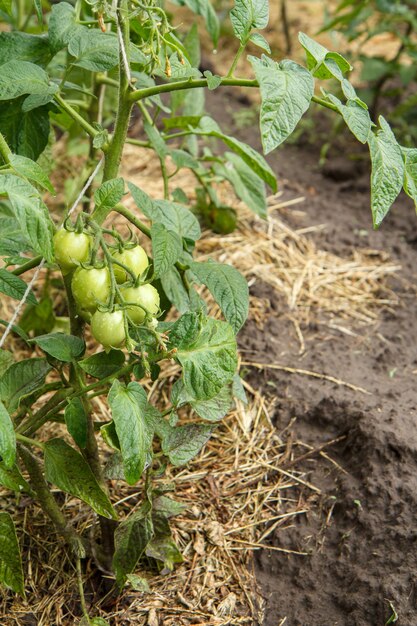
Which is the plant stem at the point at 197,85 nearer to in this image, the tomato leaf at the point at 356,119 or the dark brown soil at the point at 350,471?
the tomato leaf at the point at 356,119

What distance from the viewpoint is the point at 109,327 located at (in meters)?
0.95

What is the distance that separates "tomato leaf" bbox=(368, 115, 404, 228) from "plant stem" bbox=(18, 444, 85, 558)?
0.66 m

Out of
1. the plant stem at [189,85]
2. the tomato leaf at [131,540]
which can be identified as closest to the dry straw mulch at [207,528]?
the tomato leaf at [131,540]

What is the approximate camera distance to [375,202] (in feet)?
3.10

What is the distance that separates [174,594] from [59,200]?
134 centimetres

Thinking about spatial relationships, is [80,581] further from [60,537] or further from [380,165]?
[380,165]

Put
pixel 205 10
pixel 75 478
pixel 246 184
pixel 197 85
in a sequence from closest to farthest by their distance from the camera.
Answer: pixel 197 85
pixel 75 478
pixel 205 10
pixel 246 184

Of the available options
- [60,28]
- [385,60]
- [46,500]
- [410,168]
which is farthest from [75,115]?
[385,60]

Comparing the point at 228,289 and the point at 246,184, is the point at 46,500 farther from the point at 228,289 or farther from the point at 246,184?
the point at 246,184

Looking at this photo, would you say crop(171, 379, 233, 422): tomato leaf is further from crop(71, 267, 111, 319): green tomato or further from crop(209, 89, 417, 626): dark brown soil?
crop(209, 89, 417, 626): dark brown soil

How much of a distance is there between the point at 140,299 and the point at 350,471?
69cm

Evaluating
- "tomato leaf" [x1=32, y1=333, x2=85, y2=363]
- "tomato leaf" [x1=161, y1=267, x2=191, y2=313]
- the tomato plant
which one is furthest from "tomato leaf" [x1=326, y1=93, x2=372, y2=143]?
"tomato leaf" [x1=32, y1=333, x2=85, y2=363]

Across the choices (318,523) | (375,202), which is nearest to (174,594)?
(318,523)

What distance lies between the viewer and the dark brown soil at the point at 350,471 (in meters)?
1.29
